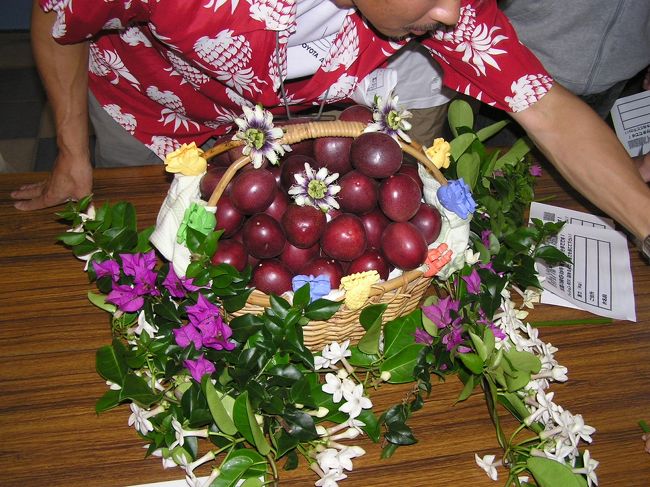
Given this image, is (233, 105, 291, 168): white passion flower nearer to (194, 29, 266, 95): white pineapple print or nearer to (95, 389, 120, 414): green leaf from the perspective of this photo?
(194, 29, 266, 95): white pineapple print

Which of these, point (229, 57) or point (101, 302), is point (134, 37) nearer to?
point (229, 57)

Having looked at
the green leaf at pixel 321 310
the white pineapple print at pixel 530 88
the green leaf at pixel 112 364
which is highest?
the white pineapple print at pixel 530 88

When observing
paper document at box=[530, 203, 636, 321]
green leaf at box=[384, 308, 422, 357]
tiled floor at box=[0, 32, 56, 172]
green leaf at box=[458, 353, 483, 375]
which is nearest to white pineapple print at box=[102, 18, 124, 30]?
green leaf at box=[384, 308, 422, 357]

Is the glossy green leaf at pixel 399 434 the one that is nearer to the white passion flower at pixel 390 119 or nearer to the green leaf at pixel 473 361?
the green leaf at pixel 473 361

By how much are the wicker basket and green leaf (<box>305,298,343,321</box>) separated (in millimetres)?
28

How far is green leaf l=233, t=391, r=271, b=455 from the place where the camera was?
2.55 feet

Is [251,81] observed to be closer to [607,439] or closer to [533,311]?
[533,311]

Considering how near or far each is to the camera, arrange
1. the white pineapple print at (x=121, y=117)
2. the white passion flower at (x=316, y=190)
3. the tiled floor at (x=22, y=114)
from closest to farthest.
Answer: the white passion flower at (x=316, y=190) < the white pineapple print at (x=121, y=117) < the tiled floor at (x=22, y=114)

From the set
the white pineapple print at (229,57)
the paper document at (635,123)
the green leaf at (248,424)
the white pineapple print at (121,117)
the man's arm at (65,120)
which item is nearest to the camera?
the green leaf at (248,424)

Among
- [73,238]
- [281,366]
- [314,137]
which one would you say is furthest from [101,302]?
[314,137]

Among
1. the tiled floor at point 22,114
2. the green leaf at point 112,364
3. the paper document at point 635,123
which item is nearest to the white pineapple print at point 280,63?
the green leaf at point 112,364

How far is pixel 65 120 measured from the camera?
118 centimetres

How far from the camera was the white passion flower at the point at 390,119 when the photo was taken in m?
0.94

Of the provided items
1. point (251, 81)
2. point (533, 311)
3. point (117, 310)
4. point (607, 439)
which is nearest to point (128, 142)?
point (251, 81)
